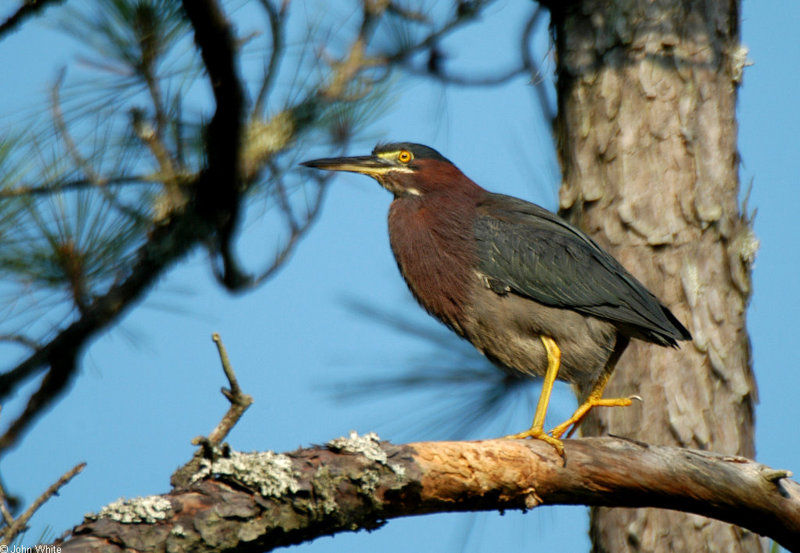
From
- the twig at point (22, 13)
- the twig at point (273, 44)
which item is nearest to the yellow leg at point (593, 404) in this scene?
the twig at point (273, 44)

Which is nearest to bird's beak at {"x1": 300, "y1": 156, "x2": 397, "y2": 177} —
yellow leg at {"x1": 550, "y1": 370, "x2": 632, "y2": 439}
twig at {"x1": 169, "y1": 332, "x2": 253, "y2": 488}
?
yellow leg at {"x1": 550, "y1": 370, "x2": 632, "y2": 439}

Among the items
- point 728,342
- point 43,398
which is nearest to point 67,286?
point 43,398

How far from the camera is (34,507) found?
1.87 m

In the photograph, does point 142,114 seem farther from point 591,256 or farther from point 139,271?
point 591,256

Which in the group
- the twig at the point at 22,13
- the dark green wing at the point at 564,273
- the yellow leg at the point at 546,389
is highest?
the dark green wing at the point at 564,273

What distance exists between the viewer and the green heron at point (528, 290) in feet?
12.5

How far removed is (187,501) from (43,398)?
1.12 meters

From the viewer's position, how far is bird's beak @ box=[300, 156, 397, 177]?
4.17m

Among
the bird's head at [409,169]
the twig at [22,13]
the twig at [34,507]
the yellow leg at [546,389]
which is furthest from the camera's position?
the bird's head at [409,169]

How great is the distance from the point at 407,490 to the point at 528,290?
1543 millimetres

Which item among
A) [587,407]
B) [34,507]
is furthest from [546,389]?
[34,507]
